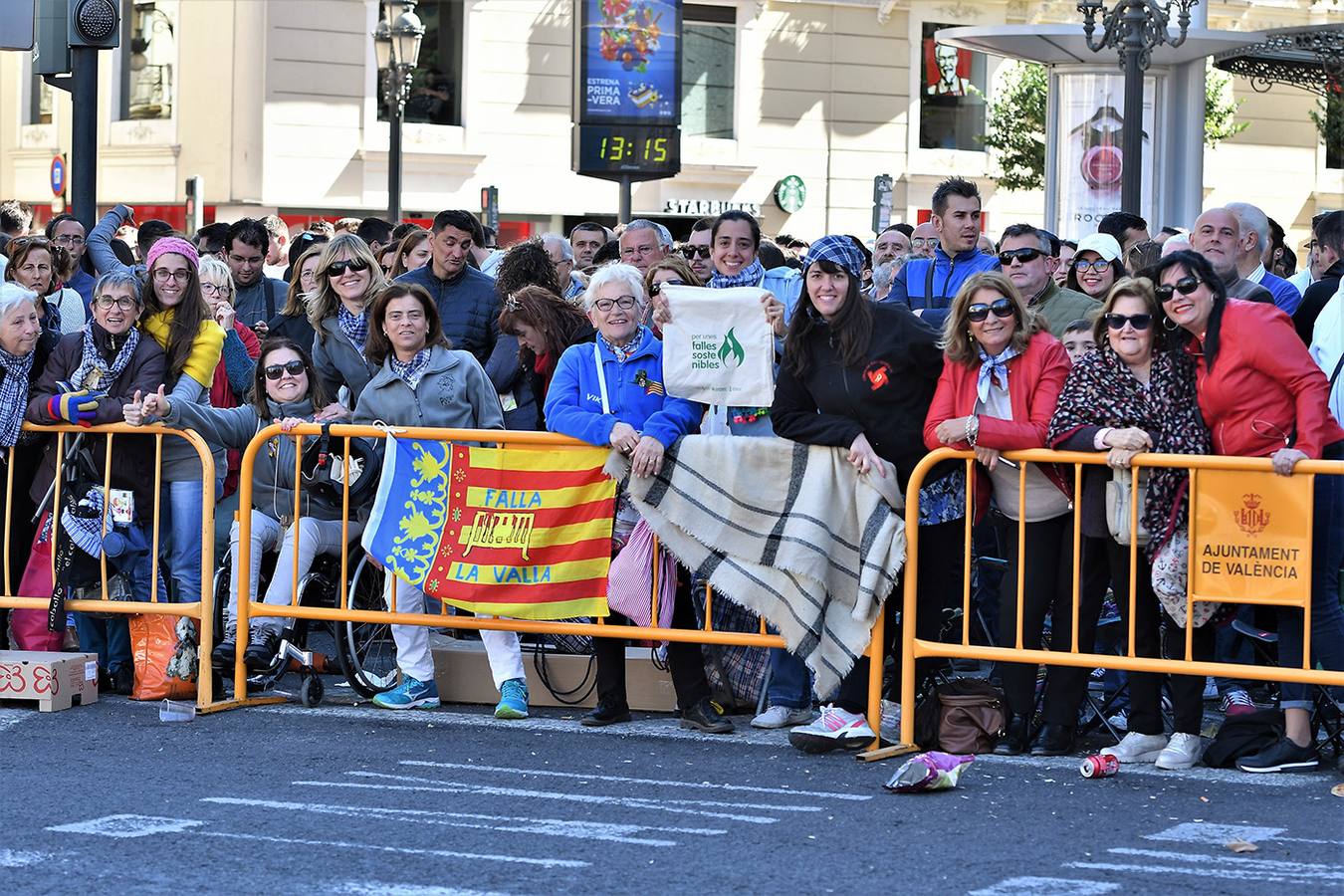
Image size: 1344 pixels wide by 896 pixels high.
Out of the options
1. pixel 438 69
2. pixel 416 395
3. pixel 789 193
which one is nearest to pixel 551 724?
pixel 416 395

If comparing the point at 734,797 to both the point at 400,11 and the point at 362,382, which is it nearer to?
the point at 362,382

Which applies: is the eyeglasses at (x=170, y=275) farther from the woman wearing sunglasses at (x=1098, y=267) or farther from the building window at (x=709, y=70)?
the building window at (x=709, y=70)

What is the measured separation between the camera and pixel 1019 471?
27.1ft

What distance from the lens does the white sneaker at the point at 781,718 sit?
29.1 feet

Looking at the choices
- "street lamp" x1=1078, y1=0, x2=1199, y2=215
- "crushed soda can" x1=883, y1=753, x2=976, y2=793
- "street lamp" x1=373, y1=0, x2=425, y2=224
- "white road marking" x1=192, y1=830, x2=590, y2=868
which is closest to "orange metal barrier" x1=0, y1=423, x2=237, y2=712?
"white road marking" x1=192, y1=830, x2=590, y2=868

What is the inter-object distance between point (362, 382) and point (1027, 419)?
3.23 metres

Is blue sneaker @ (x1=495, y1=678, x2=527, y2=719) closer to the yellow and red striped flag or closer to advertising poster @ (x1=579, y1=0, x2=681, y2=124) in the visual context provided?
the yellow and red striped flag

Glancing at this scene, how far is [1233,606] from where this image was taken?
801 centimetres

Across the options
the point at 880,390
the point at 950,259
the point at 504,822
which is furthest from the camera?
the point at 950,259

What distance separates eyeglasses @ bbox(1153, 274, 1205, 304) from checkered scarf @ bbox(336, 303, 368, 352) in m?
3.90

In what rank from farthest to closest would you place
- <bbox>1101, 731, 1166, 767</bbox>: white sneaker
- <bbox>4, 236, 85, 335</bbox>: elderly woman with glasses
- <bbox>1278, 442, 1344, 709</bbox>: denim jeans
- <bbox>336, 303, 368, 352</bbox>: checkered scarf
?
1. <bbox>4, 236, 85, 335</bbox>: elderly woman with glasses
2. <bbox>336, 303, 368, 352</bbox>: checkered scarf
3. <bbox>1101, 731, 1166, 767</bbox>: white sneaker
4. <bbox>1278, 442, 1344, 709</bbox>: denim jeans

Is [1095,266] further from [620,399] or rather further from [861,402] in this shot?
[620,399]

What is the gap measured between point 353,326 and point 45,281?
190 centimetres

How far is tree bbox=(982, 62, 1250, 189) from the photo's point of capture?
3459cm
